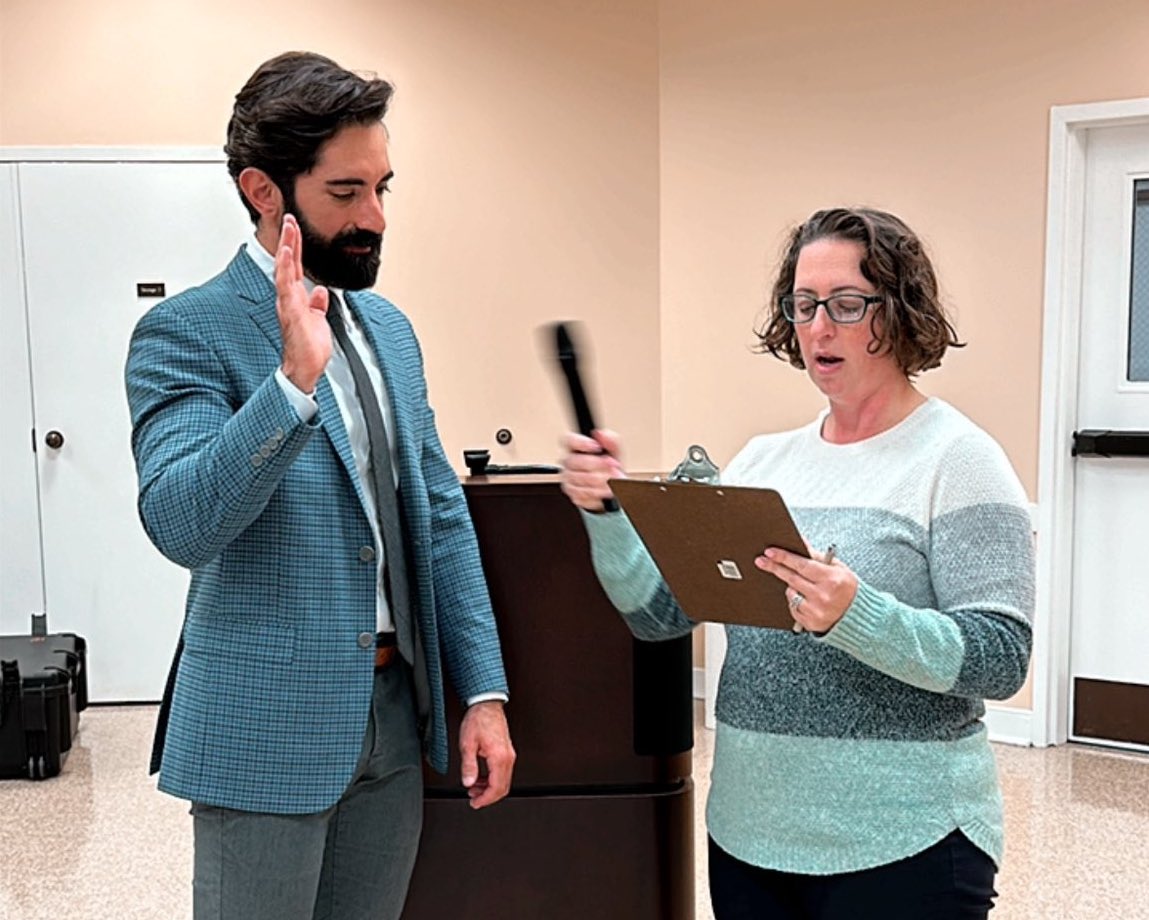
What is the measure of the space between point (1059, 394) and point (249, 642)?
333 centimetres

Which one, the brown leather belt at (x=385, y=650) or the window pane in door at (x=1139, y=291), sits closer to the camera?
the brown leather belt at (x=385, y=650)

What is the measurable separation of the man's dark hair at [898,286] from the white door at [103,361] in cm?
378

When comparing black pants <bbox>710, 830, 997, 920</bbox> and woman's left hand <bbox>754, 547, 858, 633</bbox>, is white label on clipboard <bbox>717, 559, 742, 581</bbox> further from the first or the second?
black pants <bbox>710, 830, 997, 920</bbox>

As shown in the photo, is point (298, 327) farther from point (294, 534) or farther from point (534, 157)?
point (534, 157)

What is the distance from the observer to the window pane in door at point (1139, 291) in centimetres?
400

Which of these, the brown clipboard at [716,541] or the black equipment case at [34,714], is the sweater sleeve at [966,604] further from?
the black equipment case at [34,714]

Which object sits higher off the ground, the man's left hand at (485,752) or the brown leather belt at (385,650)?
the brown leather belt at (385,650)

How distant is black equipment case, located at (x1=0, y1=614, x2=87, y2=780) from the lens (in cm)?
394

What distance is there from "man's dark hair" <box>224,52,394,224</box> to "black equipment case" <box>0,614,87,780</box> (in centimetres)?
299

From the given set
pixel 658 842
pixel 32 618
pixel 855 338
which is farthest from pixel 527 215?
pixel 855 338

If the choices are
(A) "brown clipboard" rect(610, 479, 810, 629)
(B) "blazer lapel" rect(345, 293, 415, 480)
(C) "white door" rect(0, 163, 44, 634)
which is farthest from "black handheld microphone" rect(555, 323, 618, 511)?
(C) "white door" rect(0, 163, 44, 634)

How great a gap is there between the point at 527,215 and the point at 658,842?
3076 mm

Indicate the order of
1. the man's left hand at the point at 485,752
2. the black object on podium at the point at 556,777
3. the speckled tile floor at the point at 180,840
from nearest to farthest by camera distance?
the man's left hand at the point at 485,752, the black object on podium at the point at 556,777, the speckled tile floor at the point at 180,840

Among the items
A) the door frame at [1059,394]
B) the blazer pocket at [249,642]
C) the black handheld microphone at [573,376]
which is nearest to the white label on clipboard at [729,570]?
the black handheld microphone at [573,376]
